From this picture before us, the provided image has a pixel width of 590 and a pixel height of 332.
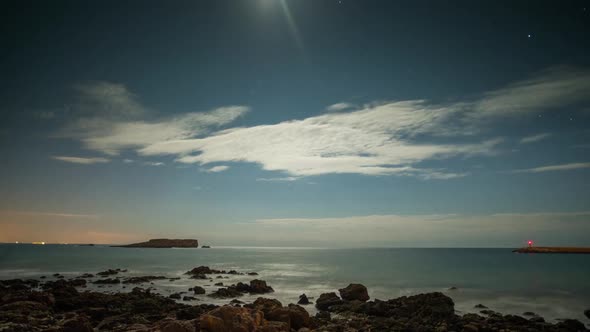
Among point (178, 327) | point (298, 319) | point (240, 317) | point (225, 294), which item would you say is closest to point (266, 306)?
point (298, 319)

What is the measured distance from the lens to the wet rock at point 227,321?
55.8 feet

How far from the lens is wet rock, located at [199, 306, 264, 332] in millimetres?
17016

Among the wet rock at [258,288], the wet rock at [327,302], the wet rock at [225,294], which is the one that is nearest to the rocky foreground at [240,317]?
the wet rock at [327,302]

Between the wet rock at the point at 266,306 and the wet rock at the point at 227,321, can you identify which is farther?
the wet rock at the point at 266,306

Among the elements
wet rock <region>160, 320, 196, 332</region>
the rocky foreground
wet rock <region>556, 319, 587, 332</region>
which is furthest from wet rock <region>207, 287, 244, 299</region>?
wet rock <region>556, 319, 587, 332</region>

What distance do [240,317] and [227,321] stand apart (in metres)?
0.81

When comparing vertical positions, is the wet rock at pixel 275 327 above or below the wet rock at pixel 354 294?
above

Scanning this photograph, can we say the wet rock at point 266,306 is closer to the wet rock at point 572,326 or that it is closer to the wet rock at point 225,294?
the wet rock at point 225,294

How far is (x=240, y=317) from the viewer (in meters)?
18.0

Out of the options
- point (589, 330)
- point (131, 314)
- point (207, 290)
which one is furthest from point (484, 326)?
point (207, 290)

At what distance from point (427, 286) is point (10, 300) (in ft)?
162

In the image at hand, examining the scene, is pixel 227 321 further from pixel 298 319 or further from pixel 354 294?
pixel 354 294

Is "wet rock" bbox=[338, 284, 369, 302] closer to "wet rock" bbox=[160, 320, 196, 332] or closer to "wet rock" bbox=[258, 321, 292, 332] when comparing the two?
"wet rock" bbox=[258, 321, 292, 332]

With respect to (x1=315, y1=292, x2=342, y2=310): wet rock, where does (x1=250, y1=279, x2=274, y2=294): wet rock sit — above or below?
below
